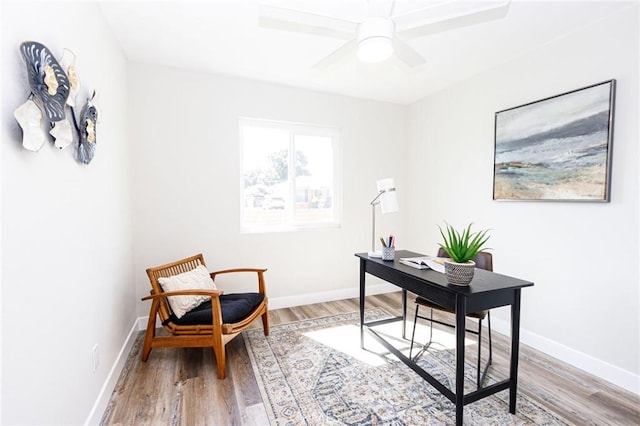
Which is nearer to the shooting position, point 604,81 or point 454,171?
point 604,81

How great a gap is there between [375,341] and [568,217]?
72.7 inches

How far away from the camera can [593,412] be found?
1.80 metres

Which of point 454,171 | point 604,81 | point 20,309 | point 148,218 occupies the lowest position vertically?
point 20,309

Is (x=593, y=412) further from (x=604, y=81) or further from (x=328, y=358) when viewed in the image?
(x=604, y=81)

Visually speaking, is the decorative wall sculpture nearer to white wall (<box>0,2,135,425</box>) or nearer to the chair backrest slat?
white wall (<box>0,2,135,425</box>)

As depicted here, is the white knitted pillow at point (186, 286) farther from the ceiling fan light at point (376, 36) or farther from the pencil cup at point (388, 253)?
the ceiling fan light at point (376, 36)

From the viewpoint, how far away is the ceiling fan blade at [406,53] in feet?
5.43

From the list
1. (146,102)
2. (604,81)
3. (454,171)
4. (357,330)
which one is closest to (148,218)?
(146,102)

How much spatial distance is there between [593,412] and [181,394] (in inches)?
101

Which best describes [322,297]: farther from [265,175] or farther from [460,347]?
[460,347]

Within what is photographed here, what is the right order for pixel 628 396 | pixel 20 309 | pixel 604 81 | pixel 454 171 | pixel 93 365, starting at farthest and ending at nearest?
pixel 454 171 → pixel 604 81 → pixel 628 396 → pixel 93 365 → pixel 20 309

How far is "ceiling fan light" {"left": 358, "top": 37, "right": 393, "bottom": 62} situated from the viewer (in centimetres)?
151

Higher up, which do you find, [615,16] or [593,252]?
[615,16]

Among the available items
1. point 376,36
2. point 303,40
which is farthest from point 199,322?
point 303,40
